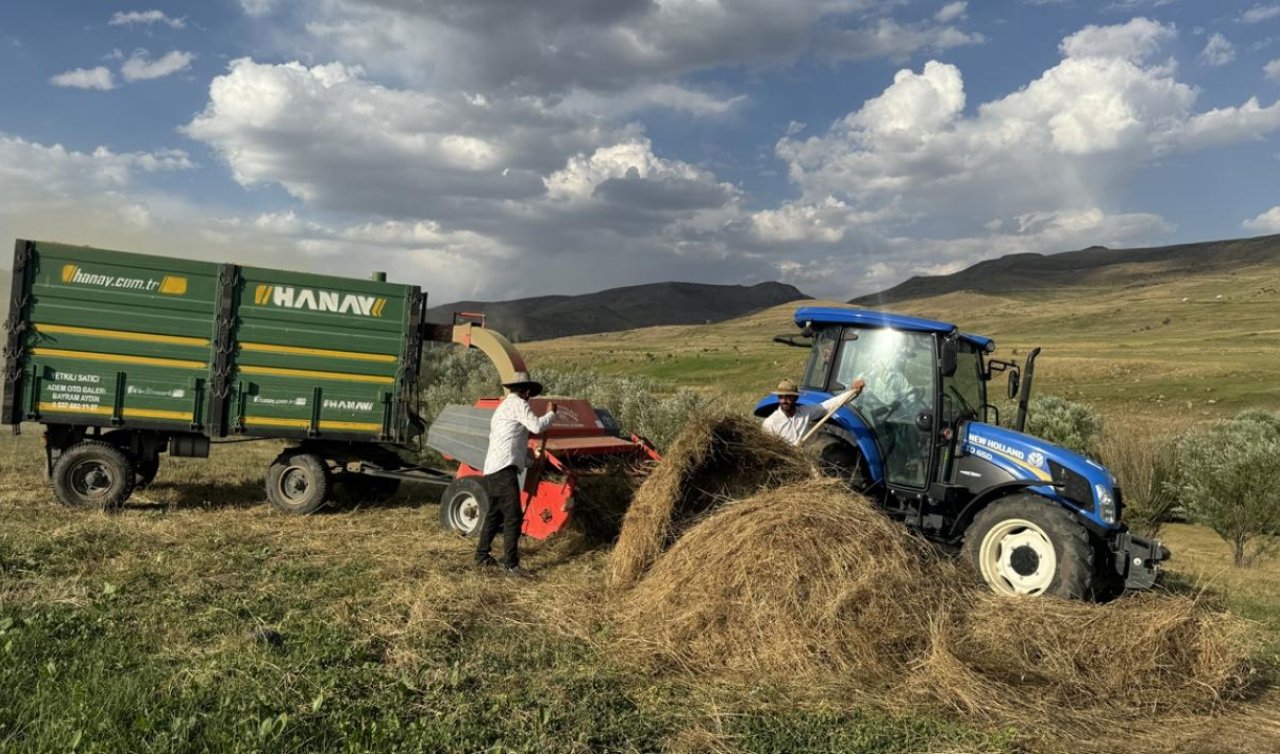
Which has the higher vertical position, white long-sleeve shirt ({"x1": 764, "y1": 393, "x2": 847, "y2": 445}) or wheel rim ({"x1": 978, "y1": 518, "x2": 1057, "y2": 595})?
white long-sleeve shirt ({"x1": 764, "y1": 393, "x2": 847, "y2": 445})

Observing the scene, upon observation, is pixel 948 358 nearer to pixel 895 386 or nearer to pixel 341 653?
pixel 895 386

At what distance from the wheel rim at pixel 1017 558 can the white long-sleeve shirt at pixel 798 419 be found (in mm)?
1612

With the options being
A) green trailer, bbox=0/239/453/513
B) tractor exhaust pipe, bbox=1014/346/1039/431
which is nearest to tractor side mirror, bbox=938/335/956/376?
tractor exhaust pipe, bbox=1014/346/1039/431

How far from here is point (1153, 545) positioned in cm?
626

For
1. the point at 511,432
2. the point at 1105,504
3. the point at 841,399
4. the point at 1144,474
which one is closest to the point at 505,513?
the point at 511,432

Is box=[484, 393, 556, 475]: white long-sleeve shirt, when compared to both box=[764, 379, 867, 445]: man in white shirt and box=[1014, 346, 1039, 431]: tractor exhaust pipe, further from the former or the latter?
box=[1014, 346, 1039, 431]: tractor exhaust pipe

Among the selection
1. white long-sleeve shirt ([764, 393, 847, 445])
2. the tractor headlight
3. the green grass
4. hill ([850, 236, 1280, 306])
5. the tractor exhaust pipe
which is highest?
hill ([850, 236, 1280, 306])

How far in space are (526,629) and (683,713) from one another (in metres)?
1.55

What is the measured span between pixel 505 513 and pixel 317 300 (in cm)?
388

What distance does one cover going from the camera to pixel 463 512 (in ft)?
28.3

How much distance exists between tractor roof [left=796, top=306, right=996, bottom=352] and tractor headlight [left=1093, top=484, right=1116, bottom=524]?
1.69 m

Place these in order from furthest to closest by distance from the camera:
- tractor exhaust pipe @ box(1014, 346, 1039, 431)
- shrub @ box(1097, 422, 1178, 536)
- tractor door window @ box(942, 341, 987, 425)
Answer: shrub @ box(1097, 422, 1178, 536) → tractor exhaust pipe @ box(1014, 346, 1039, 431) → tractor door window @ box(942, 341, 987, 425)

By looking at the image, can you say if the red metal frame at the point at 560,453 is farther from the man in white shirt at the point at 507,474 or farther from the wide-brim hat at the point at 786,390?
the wide-brim hat at the point at 786,390

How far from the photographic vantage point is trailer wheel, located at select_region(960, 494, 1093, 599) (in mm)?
5996
